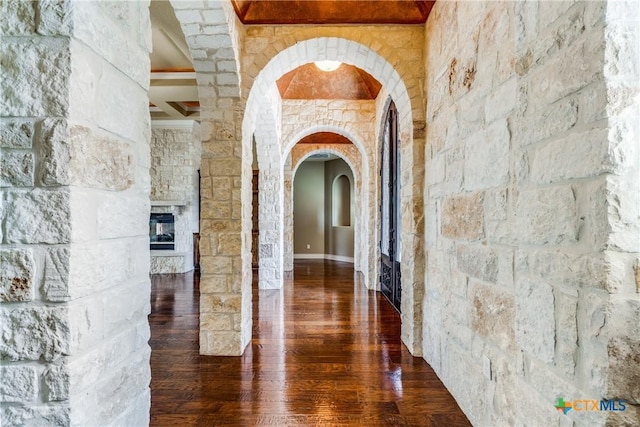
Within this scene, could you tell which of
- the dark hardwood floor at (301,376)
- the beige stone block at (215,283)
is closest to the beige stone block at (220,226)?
the beige stone block at (215,283)

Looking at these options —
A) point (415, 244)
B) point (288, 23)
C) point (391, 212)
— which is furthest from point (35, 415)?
point (391, 212)

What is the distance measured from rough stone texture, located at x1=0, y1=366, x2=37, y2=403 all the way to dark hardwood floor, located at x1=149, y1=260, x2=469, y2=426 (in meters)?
1.25

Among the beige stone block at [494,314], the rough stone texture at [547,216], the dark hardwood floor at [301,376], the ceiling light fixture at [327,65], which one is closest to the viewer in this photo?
the rough stone texture at [547,216]

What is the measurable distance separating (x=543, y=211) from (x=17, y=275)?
159 centimetres

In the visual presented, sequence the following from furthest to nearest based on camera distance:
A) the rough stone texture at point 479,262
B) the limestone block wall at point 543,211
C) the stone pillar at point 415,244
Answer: the stone pillar at point 415,244
the rough stone texture at point 479,262
the limestone block wall at point 543,211

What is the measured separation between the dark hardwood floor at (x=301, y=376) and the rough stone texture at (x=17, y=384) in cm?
125

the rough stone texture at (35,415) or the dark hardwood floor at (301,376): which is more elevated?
the rough stone texture at (35,415)

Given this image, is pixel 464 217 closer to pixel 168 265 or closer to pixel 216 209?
pixel 216 209

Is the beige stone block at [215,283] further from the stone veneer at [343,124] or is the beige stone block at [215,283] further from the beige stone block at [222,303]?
the stone veneer at [343,124]

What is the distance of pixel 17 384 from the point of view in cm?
83

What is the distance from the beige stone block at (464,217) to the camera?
175cm

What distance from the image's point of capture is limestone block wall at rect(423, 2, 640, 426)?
0.93 m

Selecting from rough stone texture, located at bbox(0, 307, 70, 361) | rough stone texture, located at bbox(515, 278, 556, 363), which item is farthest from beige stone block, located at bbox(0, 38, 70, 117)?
rough stone texture, located at bbox(515, 278, 556, 363)

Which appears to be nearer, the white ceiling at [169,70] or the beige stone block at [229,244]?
the beige stone block at [229,244]
